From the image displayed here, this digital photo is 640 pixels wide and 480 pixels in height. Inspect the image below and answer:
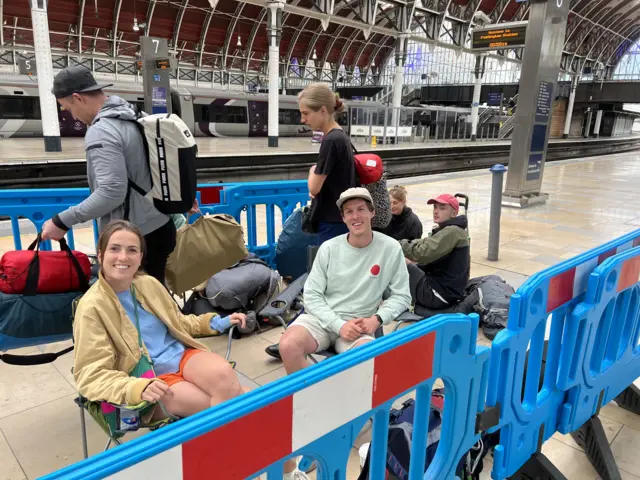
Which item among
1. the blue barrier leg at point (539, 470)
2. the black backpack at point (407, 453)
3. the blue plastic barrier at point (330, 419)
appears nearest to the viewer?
the blue plastic barrier at point (330, 419)

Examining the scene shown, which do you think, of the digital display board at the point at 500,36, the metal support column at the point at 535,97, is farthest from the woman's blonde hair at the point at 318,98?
the digital display board at the point at 500,36

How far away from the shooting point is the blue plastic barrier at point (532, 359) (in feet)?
5.13

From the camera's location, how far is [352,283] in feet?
8.17

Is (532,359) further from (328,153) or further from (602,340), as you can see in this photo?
(328,153)

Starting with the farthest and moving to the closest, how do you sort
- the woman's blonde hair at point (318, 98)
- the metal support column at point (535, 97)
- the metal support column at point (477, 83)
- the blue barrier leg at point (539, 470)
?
the metal support column at point (477, 83)
the metal support column at point (535, 97)
the woman's blonde hair at point (318, 98)
the blue barrier leg at point (539, 470)

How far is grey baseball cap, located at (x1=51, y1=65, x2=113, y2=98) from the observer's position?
87.0 inches

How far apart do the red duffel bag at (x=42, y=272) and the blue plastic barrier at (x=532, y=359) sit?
172cm

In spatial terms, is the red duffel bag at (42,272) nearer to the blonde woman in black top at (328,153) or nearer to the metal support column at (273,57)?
the blonde woman in black top at (328,153)

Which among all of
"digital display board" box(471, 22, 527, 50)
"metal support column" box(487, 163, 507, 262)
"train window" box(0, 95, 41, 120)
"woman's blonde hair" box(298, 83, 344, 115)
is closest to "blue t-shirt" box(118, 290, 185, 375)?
"woman's blonde hair" box(298, 83, 344, 115)

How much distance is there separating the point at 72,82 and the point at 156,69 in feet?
27.3

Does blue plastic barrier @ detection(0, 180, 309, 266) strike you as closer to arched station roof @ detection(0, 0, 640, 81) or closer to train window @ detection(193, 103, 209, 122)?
arched station roof @ detection(0, 0, 640, 81)

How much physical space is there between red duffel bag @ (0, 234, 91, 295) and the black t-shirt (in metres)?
1.33

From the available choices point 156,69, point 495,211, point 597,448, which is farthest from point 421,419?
point 156,69

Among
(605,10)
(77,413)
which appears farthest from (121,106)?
(605,10)
